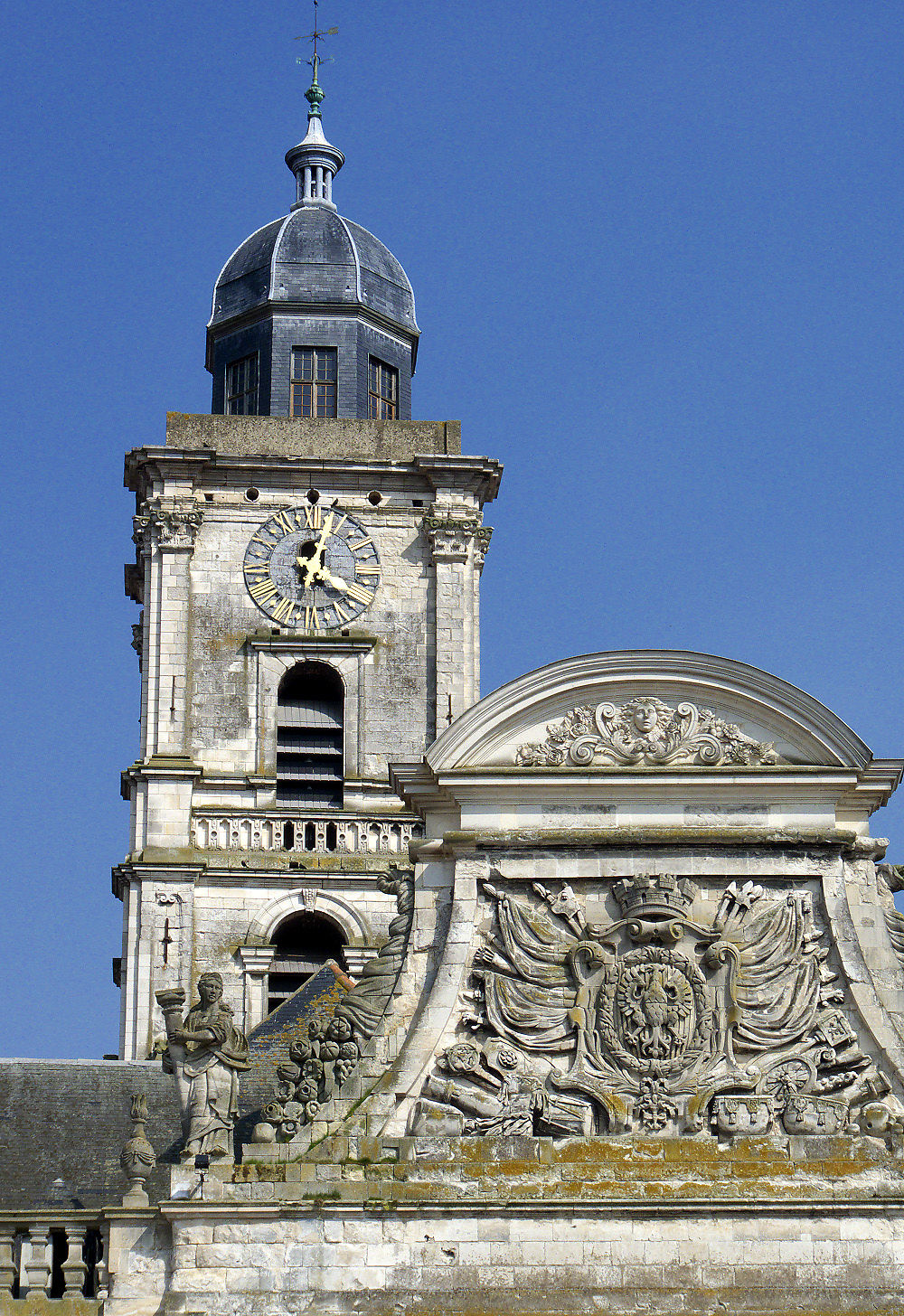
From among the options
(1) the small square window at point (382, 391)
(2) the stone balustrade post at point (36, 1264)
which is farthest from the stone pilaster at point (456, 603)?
(2) the stone balustrade post at point (36, 1264)

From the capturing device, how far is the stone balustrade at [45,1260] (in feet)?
76.7

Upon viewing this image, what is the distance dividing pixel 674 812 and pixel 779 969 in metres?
1.63

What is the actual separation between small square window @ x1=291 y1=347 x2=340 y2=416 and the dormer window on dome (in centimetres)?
1

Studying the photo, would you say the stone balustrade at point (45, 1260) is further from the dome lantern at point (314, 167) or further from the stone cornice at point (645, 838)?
the dome lantern at point (314, 167)

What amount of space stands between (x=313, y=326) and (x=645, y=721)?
15189 millimetres

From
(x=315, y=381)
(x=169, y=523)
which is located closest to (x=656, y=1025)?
(x=169, y=523)

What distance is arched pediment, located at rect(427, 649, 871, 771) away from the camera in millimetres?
24141

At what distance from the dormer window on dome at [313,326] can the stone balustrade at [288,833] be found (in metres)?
6.00

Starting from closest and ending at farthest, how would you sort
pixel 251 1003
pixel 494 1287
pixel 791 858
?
1. pixel 494 1287
2. pixel 791 858
3. pixel 251 1003

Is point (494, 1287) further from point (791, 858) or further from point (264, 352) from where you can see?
point (264, 352)

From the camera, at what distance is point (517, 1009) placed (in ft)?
76.7

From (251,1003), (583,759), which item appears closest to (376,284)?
(251,1003)

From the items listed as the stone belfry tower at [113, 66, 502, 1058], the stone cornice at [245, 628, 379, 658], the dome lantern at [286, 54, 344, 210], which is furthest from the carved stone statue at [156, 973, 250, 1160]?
the dome lantern at [286, 54, 344, 210]

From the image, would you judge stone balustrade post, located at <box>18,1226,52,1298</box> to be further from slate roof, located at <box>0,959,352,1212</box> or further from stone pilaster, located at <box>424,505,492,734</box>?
stone pilaster, located at <box>424,505,492,734</box>
